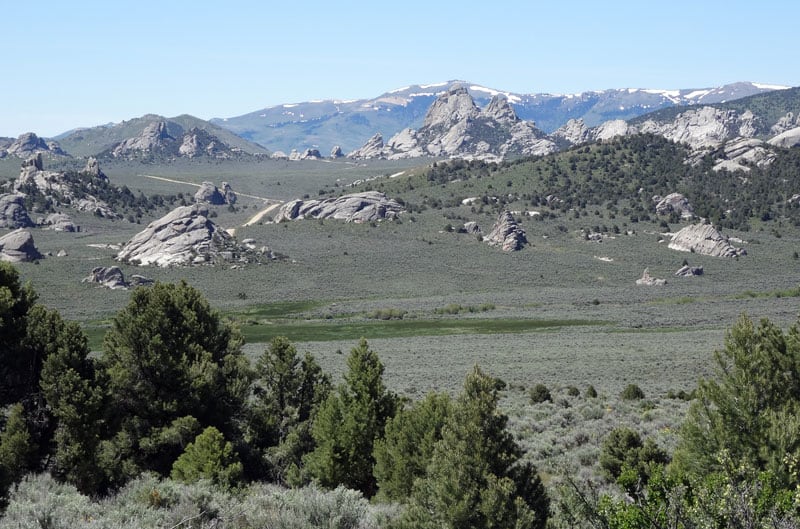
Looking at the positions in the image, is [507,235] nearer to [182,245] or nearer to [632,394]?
[182,245]

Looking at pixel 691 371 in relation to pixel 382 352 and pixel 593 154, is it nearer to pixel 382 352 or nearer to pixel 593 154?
pixel 382 352

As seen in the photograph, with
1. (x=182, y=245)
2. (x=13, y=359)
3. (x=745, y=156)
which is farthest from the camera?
(x=745, y=156)

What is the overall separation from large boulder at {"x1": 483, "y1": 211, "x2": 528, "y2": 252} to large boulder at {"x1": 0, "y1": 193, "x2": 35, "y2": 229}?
283ft

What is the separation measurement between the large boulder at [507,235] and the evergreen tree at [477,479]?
346ft

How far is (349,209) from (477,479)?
128 m

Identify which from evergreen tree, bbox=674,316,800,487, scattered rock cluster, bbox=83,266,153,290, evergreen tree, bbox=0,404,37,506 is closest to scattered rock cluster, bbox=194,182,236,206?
scattered rock cluster, bbox=83,266,153,290

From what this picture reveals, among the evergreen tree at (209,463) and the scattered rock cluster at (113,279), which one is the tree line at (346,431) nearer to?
the evergreen tree at (209,463)

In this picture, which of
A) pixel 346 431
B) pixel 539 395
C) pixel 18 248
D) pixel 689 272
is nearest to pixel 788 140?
pixel 689 272

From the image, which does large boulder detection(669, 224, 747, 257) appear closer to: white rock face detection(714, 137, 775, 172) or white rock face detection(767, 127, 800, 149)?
white rock face detection(714, 137, 775, 172)

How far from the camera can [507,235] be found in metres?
123

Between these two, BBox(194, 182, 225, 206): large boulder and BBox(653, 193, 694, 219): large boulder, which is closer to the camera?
BBox(653, 193, 694, 219): large boulder

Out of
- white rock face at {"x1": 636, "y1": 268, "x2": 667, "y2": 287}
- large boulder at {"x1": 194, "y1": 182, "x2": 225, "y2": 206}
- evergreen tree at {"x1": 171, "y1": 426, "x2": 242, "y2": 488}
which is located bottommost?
white rock face at {"x1": 636, "y1": 268, "x2": 667, "y2": 287}

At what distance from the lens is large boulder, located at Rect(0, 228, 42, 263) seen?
105 metres

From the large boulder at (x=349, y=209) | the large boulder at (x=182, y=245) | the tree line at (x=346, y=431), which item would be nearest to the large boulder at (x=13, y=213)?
the large boulder at (x=182, y=245)
